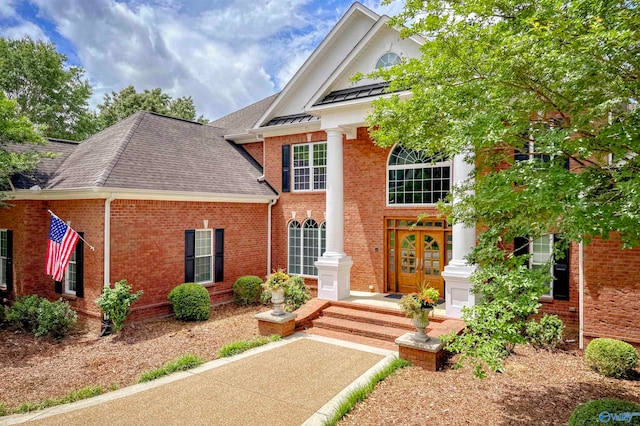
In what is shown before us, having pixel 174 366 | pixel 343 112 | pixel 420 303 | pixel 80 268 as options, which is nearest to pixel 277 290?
pixel 174 366

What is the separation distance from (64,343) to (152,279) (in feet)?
9.04

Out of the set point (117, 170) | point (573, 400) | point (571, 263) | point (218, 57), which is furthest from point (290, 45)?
point (573, 400)

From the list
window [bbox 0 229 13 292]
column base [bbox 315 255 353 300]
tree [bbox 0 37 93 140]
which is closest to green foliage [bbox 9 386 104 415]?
column base [bbox 315 255 353 300]

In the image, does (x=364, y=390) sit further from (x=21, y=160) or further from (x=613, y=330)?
(x=21, y=160)

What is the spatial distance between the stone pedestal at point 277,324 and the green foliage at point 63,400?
4.22 m

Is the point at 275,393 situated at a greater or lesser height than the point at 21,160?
lesser

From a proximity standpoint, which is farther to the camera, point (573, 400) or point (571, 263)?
point (571, 263)

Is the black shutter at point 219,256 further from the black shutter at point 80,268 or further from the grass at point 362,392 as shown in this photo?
the grass at point 362,392

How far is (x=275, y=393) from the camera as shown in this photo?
680cm

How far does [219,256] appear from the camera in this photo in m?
13.9

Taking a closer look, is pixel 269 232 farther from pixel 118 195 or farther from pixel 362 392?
pixel 362 392

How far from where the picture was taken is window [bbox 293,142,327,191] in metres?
15.0

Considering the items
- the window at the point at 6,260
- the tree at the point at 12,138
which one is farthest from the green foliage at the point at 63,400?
the window at the point at 6,260

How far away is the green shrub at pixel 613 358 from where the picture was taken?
745 cm
